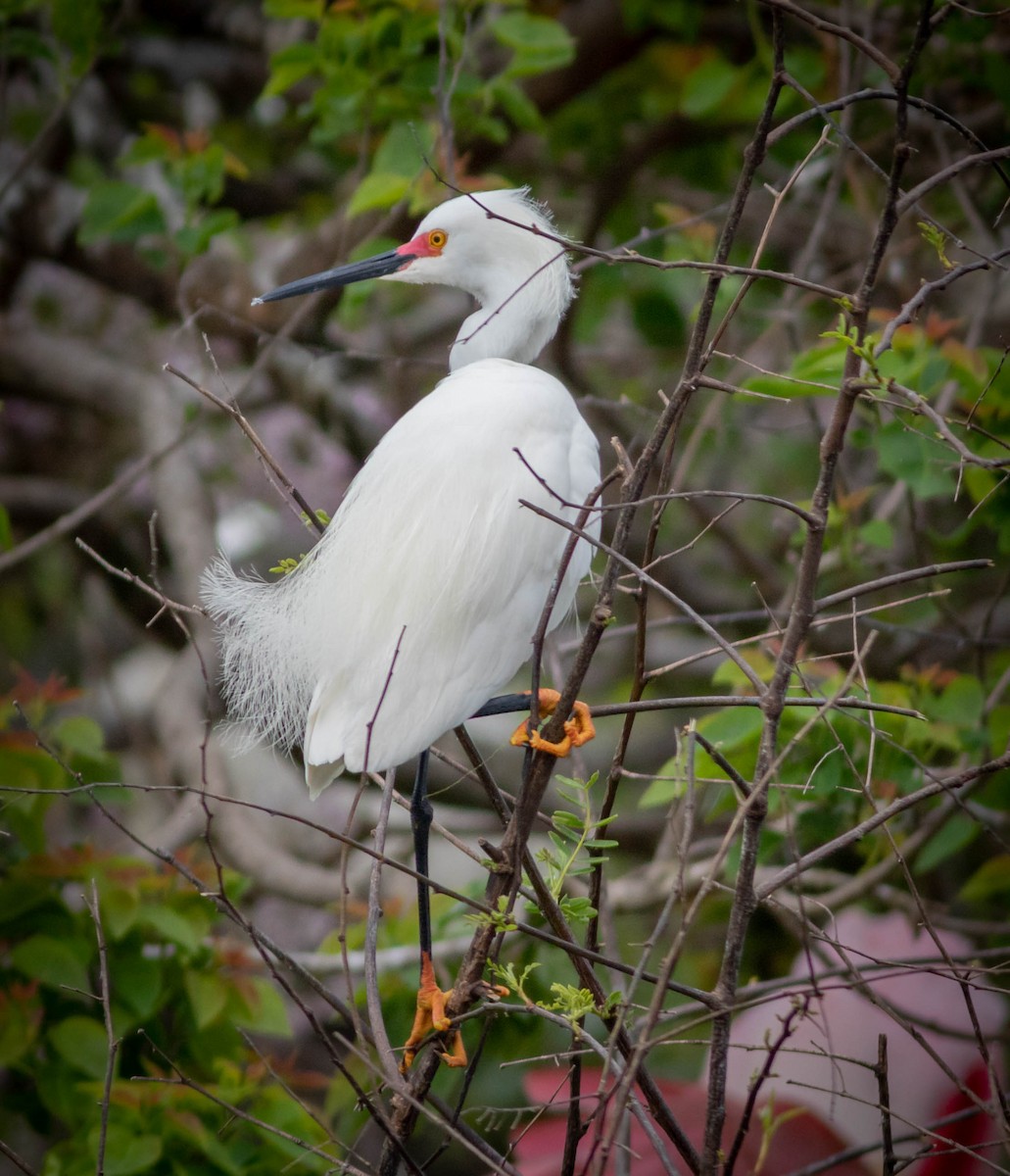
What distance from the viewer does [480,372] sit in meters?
1.92

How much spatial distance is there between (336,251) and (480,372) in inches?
60.3

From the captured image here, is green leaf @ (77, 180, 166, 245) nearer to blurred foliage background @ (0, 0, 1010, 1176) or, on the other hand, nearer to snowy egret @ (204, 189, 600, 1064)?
blurred foliage background @ (0, 0, 1010, 1176)

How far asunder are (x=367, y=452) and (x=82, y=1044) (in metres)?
1.89

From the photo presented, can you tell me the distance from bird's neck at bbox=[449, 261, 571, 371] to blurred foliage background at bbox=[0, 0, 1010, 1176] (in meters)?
0.14

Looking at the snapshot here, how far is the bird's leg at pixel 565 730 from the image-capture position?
134 cm

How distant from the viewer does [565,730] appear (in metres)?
A: 1.49

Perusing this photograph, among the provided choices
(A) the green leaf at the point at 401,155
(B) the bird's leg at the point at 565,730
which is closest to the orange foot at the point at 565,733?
(B) the bird's leg at the point at 565,730

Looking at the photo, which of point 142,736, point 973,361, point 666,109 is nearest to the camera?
point 973,361

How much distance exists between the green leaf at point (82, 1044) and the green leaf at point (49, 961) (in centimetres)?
6

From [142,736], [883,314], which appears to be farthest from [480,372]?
[142,736]

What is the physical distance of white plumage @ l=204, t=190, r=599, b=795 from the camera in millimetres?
1640

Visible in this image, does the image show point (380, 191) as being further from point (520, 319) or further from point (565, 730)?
point (565, 730)

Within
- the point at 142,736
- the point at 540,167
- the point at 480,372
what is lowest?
the point at 142,736

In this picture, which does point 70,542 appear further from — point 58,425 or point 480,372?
point 480,372
